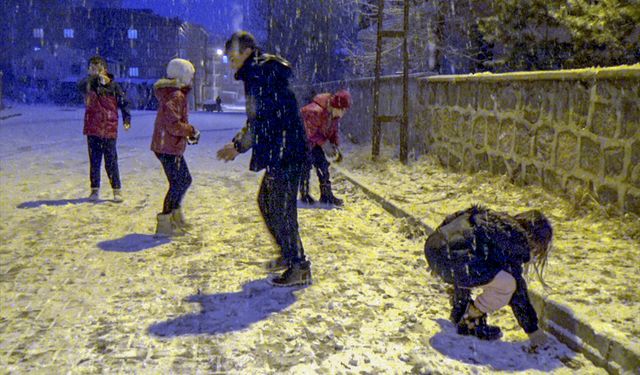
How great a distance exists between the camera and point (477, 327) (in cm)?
355

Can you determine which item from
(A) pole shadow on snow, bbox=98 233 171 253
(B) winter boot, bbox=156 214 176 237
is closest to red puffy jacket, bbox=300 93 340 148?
(B) winter boot, bbox=156 214 176 237

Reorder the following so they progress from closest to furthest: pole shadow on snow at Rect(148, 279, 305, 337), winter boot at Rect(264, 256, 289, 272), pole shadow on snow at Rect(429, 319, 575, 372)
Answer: pole shadow on snow at Rect(429, 319, 575, 372) < pole shadow on snow at Rect(148, 279, 305, 337) < winter boot at Rect(264, 256, 289, 272)

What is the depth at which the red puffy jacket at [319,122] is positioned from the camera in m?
7.22

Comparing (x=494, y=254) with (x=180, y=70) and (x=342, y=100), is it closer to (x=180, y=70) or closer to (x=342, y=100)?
(x=180, y=70)

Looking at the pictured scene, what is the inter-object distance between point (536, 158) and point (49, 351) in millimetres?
5882

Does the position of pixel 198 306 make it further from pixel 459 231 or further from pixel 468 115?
pixel 468 115

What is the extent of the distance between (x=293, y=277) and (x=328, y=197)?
3.40m

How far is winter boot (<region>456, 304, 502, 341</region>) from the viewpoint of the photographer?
11.6ft

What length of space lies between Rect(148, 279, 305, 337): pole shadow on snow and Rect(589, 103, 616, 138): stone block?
3.66 m

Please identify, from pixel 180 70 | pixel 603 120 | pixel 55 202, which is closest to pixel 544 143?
pixel 603 120

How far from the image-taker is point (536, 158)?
709 cm

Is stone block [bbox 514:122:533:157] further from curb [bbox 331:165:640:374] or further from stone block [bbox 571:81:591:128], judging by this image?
curb [bbox 331:165:640:374]

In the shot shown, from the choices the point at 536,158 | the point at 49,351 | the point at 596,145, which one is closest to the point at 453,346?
the point at 49,351

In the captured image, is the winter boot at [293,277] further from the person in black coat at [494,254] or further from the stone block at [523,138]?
the stone block at [523,138]
